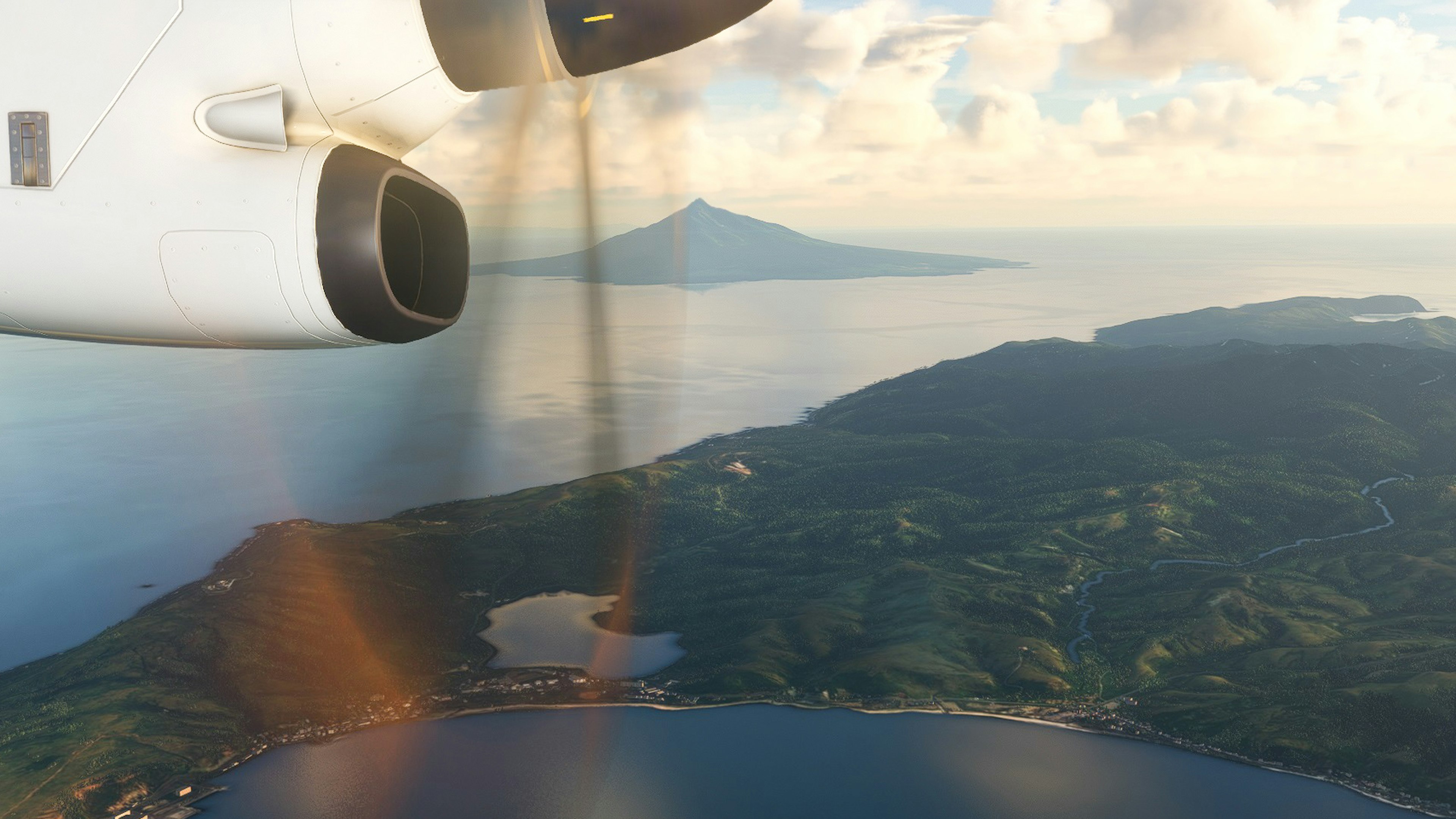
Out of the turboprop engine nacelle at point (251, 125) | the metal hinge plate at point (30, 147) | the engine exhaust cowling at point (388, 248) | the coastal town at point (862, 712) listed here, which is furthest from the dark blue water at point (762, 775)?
the metal hinge plate at point (30, 147)

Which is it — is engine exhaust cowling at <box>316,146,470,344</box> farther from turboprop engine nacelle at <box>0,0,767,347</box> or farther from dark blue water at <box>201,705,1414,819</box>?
dark blue water at <box>201,705,1414,819</box>

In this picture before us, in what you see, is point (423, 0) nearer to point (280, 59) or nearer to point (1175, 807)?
point (280, 59)

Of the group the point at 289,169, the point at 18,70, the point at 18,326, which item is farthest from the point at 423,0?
the point at 18,326

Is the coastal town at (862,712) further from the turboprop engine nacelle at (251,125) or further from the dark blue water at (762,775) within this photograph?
the turboprop engine nacelle at (251,125)

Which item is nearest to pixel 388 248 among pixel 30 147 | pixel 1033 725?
pixel 30 147

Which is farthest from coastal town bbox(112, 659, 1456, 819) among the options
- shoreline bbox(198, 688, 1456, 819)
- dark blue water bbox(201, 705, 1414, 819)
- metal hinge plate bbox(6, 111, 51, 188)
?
metal hinge plate bbox(6, 111, 51, 188)

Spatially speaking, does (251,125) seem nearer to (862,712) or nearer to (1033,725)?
Result: (862,712)
